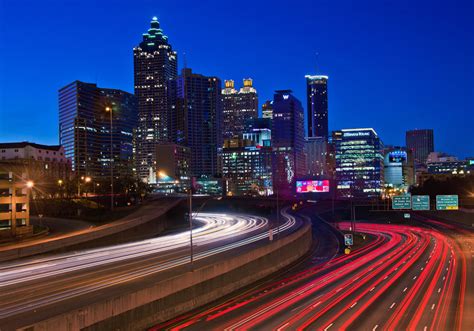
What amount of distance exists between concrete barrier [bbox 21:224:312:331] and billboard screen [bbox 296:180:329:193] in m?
106

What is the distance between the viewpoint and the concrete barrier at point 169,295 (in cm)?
2623

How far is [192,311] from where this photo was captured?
3778 centimetres

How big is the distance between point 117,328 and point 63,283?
8.34m

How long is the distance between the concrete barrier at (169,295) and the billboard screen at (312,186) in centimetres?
10638

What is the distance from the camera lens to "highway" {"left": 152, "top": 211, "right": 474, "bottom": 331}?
34250 mm

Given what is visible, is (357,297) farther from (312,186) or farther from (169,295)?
(312,186)

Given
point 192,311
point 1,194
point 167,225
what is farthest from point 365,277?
point 167,225

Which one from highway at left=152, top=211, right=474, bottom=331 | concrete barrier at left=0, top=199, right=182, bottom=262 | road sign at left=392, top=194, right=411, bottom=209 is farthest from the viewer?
road sign at left=392, top=194, right=411, bottom=209

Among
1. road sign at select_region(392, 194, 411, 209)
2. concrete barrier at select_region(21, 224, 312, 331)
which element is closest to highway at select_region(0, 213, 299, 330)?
concrete barrier at select_region(21, 224, 312, 331)

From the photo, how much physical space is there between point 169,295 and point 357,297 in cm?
1641

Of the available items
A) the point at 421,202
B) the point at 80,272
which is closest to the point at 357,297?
the point at 80,272

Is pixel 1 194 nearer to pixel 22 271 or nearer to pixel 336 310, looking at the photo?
pixel 22 271

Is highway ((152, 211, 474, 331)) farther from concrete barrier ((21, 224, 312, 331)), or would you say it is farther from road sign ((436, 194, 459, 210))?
road sign ((436, 194, 459, 210))

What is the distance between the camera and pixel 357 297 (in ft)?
142
